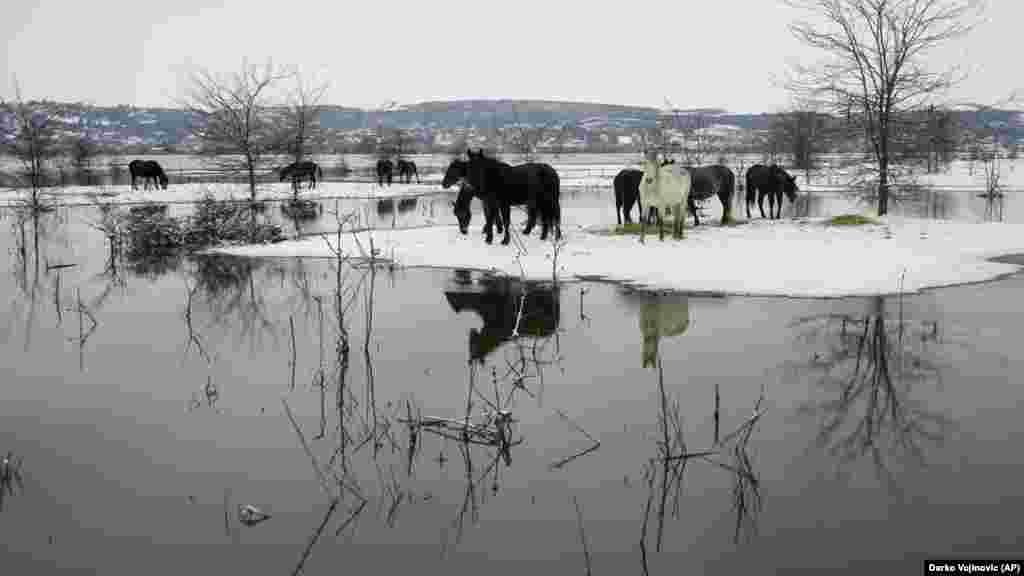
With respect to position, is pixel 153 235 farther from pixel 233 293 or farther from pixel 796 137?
pixel 796 137

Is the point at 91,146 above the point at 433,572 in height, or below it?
above

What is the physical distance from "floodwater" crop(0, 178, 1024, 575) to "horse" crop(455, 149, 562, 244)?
5.64m

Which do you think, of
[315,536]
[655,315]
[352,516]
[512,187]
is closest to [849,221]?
[512,187]

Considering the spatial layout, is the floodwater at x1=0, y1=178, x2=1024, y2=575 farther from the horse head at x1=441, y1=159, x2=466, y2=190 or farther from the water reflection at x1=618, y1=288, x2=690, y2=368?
the horse head at x1=441, y1=159, x2=466, y2=190

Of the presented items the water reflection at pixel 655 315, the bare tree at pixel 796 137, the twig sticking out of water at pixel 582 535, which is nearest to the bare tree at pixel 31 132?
the water reflection at pixel 655 315

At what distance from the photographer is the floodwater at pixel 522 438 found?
399cm

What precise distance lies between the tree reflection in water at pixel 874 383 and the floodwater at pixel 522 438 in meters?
0.03

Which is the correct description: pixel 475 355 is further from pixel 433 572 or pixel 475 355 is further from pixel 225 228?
pixel 225 228

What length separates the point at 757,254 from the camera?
13.5m

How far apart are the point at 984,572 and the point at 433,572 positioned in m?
2.56

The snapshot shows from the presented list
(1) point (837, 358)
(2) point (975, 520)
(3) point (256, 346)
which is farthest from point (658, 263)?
(2) point (975, 520)

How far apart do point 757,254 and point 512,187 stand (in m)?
4.91

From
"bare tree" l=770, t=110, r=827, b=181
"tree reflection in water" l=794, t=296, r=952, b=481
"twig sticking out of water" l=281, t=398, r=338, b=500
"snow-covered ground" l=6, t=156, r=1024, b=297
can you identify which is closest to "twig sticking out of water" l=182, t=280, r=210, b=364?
"twig sticking out of water" l=281, t=398, r=338, b=500

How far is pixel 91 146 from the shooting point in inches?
2287
